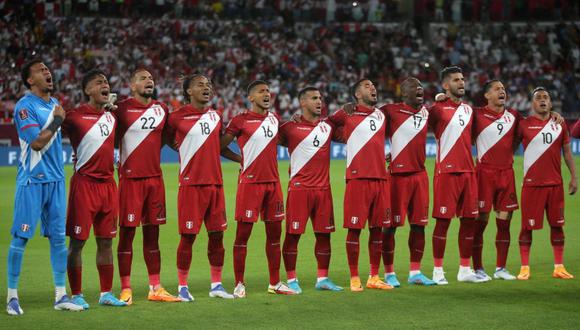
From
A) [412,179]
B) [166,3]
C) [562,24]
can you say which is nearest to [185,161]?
[412,179]

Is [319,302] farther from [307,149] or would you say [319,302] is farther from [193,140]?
[193,140]

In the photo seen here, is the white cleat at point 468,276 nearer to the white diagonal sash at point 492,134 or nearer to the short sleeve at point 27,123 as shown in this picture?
the white diagonal sash at point 492,134

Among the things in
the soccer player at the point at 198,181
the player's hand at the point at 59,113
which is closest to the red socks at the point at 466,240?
the soccer player at the point at 198,181

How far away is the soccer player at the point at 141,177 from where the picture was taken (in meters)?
9.81

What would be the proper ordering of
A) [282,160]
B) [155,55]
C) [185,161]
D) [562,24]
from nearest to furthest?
[185,161]
[282,160]
[155,55]
[562,24]

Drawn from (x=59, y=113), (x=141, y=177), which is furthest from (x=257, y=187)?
(x=59, y=113)

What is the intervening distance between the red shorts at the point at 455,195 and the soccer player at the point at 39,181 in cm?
437

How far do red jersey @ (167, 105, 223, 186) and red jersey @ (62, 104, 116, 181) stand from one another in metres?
0.78

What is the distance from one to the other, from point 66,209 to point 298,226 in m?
2.56

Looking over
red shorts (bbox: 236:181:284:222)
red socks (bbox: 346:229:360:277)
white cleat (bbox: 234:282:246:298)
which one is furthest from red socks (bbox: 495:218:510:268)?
white cleat (bbox: 234:282:246:298)

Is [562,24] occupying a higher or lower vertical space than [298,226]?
higher

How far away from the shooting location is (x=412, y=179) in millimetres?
11008

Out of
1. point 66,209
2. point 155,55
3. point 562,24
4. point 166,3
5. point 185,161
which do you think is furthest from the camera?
point 562,24

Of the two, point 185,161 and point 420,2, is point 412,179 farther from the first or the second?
point 420,2
